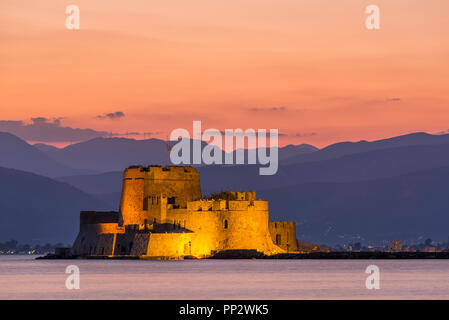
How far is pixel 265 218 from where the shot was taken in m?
104

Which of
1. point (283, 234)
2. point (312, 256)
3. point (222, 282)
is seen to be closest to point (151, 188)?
point (283, 234)

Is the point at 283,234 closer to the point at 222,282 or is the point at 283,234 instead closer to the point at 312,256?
the point at 312,256

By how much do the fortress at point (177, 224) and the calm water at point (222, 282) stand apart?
263 centimetres

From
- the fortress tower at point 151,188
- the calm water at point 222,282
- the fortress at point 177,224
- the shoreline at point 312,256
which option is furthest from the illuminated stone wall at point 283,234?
the calm water at point 222,282

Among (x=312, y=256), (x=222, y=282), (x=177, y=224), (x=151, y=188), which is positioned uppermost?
(x=151, y=188)

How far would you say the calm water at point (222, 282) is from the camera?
63.4 metres

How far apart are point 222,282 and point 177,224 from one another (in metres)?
30.8

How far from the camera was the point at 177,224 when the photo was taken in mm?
104312

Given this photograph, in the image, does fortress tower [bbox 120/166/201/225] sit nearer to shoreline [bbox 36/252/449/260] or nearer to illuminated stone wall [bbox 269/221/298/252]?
shoreline [bbox 36/252/449/260]

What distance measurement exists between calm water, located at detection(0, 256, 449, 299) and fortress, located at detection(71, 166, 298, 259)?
263 centimetres

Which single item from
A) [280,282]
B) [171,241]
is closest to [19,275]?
[171,241]
